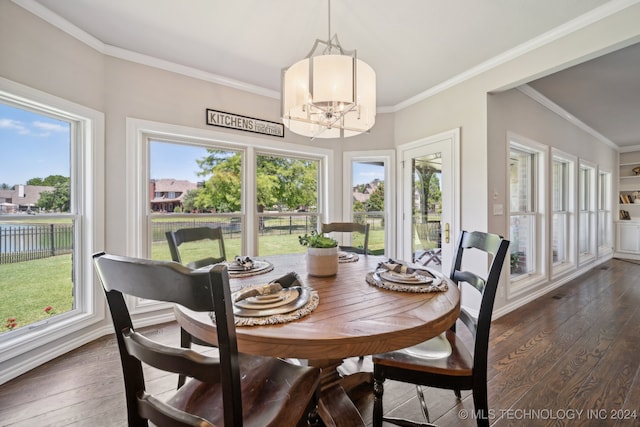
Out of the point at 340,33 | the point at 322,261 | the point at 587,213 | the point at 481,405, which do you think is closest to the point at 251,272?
the point at 322,261

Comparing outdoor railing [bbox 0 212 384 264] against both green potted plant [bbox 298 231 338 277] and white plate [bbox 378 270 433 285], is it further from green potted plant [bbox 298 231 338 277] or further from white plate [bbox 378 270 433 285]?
white plate [bbox 378 270 433 285]

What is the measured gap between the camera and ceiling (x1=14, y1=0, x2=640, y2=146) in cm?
198

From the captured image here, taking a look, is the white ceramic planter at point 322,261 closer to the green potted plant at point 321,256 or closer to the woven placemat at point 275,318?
the green potted plant at point 321,256

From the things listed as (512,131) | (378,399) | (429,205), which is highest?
(512,131)

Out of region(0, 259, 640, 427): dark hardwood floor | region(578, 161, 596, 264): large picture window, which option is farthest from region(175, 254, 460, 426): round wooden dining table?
region(578, 161, 596, 264): large picture window

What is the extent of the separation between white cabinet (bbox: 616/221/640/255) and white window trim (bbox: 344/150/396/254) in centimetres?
623

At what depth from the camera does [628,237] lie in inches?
242

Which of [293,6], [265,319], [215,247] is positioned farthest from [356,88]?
[215,247]

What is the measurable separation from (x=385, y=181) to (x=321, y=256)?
270cm

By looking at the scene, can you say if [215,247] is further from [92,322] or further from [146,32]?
[146,32]

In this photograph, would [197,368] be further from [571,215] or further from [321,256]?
[571,215]

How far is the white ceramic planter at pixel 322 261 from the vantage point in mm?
1535

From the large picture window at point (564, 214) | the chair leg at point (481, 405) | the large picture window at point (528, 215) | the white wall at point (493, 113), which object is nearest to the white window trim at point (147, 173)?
the white wall at point (493, 113)

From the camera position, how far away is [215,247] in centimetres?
319
